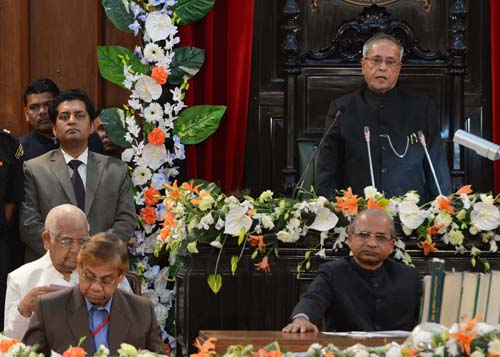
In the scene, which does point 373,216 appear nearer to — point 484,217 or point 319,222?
point 319,222

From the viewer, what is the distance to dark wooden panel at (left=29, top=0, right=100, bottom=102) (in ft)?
24.1

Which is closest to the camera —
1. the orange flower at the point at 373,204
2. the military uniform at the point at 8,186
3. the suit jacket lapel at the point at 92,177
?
the orange flower at the point at 373,204

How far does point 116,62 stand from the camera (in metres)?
6.92

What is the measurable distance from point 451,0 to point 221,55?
4.73ft

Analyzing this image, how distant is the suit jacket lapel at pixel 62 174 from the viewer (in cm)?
577

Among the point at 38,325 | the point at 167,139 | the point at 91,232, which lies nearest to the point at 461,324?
the point at 38,325

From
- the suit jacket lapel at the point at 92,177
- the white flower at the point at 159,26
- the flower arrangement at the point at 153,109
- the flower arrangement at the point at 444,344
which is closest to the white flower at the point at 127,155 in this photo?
the flower arrangement at the point at 153,109

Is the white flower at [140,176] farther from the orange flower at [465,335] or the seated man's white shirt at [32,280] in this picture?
the orange flower at [465,335]

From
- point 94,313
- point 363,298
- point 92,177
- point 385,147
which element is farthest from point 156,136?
point 94,313

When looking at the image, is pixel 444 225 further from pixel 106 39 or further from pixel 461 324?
pixel 106 39

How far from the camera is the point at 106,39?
Answer: 738cm

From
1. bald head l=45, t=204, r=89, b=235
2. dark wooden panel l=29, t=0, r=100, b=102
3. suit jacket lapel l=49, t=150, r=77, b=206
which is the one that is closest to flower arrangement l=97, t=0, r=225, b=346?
dark wooden panel l=29, t=0, r=100, b=102

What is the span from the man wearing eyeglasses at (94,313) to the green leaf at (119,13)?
3.34 metres

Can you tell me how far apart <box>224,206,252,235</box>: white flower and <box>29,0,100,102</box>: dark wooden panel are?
2543 mm
